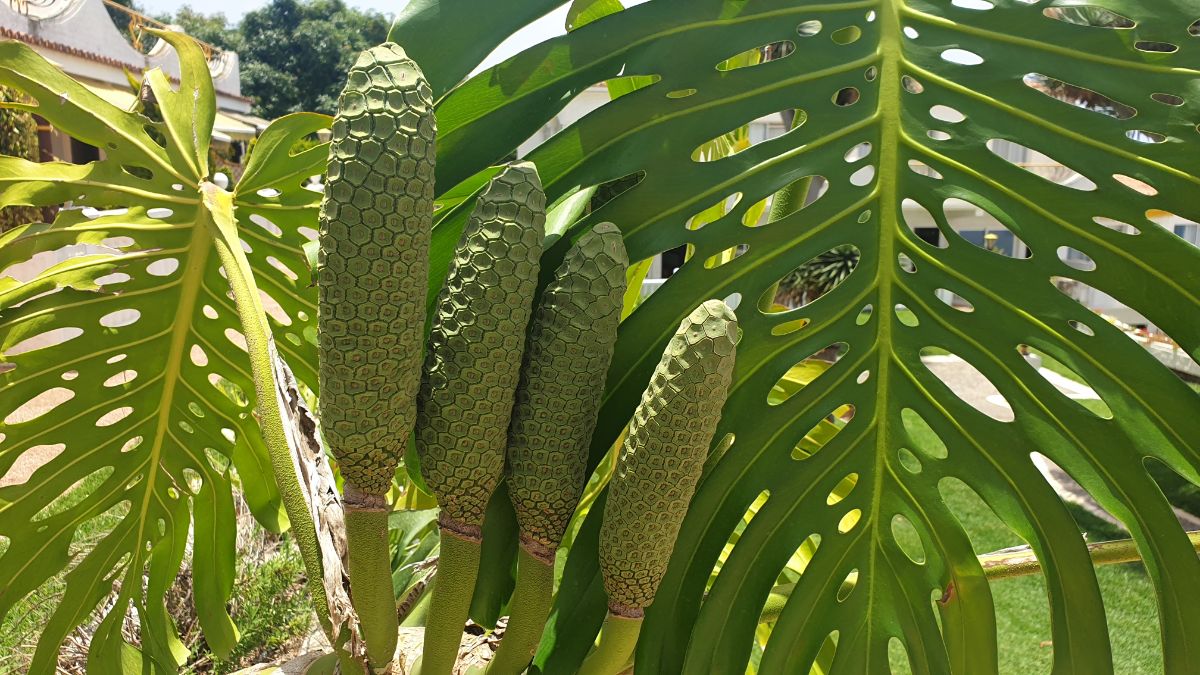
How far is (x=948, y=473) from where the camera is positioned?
0.89 metres

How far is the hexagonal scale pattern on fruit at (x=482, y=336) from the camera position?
71cm

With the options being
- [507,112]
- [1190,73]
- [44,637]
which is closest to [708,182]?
[507,112]

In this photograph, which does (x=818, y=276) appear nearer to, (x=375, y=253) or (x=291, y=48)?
(x=375, y=253)

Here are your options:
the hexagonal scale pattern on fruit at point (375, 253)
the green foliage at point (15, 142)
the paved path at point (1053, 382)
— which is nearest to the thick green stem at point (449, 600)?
the hexagonal scale pattern on fruit at point (375, 253)

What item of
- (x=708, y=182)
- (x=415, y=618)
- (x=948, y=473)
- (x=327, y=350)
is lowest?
(x=415, y=618)

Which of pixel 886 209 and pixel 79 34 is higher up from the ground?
pixel 79 34

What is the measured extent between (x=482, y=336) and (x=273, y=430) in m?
0.29

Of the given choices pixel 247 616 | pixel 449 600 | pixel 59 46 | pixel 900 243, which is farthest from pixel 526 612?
pixel 59 46

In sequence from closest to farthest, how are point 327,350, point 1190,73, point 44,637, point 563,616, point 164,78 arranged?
point 327,350 → point 1190,73 → point 563,616 → point 164,78 → point 44,637

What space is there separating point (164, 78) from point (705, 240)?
1.06 m

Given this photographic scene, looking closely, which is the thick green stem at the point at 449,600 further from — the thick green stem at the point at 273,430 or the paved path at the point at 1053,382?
the paved path at the point at 1053,382

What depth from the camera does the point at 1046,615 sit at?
12.9 feet

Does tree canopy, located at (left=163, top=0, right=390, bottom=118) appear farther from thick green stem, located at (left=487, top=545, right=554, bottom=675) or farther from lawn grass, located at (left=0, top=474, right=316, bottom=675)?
→ thick green stem, located at (left=487, top=545, right=554, bottom=675)

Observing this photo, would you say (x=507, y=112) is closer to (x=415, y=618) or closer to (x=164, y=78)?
(x=164, y=78)
